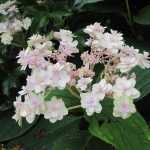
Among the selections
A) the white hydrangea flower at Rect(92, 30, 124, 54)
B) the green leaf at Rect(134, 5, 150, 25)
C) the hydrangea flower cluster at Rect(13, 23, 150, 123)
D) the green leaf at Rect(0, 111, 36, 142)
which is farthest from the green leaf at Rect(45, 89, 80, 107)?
the green leaf at Rect(134, 5, 150, 25)

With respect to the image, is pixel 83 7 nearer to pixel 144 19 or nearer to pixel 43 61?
pixel 144 19

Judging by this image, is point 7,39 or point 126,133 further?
point 7,39

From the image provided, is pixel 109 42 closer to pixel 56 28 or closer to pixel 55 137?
pixel 55 137

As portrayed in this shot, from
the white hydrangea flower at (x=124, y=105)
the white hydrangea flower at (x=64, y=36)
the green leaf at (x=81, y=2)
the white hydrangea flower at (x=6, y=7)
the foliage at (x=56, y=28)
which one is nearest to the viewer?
the white hydrangea flower at (x=124, y=105)

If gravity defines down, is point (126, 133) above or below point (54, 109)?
below

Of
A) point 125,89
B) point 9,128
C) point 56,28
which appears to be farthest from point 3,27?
point 125,89

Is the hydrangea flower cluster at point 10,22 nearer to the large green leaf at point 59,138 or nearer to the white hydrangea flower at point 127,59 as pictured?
the large green leaf at point 59,138

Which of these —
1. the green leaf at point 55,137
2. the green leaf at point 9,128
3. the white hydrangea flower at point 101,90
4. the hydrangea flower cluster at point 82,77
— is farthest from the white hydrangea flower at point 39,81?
the green leaf at point 9,128

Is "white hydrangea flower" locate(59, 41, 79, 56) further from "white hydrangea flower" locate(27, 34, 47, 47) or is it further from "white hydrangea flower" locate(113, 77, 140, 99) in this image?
"white hydrangea flower" locate(113, 77, 140, 99)
